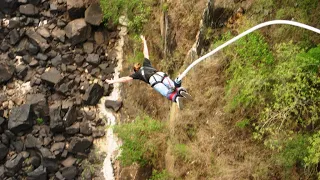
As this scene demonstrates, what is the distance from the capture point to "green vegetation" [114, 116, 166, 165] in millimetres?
11352

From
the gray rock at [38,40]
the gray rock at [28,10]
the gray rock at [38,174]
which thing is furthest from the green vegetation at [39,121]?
the gray rock at [28,10]

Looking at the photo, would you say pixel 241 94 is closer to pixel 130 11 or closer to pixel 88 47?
pixel 130 11

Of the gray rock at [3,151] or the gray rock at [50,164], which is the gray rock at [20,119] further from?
the gray rock at [50,164]

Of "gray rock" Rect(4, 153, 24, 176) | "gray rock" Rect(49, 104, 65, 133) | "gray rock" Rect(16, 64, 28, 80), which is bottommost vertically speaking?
"gray rock" Rect(4, 153, 24, 176)

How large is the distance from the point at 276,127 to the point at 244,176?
4.42 feet

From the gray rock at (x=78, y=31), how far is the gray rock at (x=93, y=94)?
1777 mm

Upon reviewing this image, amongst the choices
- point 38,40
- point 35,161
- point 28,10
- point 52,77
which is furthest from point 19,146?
point 28,10

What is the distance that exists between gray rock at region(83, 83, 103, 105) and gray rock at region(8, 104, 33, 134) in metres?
1.84

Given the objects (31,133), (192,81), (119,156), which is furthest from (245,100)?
(31,133)

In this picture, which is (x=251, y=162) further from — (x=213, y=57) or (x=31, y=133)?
(x=31, y=133)

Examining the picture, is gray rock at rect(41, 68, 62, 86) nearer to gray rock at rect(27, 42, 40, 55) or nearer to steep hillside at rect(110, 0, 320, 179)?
gray rock at rect(27, 42, 40, 55)

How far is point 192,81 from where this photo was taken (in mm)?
10078

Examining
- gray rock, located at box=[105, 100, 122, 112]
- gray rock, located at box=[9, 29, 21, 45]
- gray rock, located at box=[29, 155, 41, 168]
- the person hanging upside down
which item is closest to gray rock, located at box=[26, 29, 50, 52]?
gray rock, located at box=[9, 29, 21, 45]

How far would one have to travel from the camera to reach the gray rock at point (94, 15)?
1383cm
